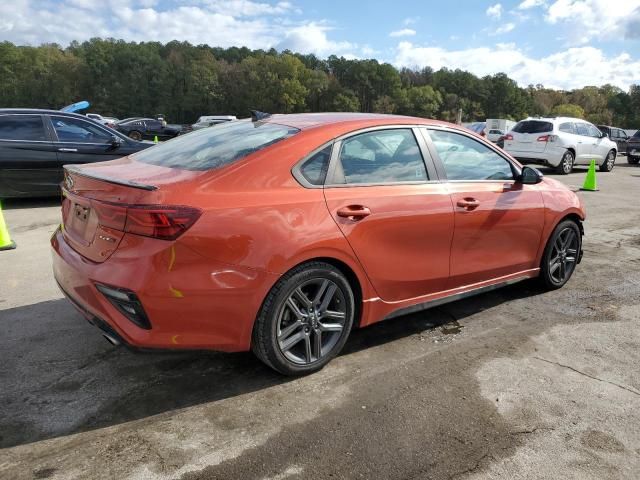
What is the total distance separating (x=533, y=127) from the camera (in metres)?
15.6

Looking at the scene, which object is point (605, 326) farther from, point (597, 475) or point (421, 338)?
point (597, 475)

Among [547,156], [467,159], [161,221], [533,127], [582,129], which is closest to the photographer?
[161,221]

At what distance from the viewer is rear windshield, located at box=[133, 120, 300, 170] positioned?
311 centimetres

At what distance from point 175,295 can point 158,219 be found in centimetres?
39

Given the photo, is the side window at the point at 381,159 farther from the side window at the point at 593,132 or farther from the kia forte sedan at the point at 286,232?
the side window at the point at 593,132

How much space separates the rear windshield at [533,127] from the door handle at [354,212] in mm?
14079

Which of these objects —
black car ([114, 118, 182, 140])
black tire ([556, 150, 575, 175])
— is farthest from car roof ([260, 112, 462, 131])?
black car ([114, 118, 182, 140])

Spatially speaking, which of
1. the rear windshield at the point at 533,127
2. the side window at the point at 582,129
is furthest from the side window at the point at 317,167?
the side window at the point at 582,129

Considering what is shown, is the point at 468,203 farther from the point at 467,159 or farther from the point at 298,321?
the point at 298,321

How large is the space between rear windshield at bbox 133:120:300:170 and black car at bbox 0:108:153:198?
17.8 feet

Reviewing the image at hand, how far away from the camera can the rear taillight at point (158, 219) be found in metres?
2.59

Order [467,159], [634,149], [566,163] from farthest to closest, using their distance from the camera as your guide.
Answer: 1. [634,149]
2. [566,163]
3. [467,159]

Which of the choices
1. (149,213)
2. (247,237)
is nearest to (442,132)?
(247,237)

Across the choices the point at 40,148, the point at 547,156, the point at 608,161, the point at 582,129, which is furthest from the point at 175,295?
the point at 608,161
